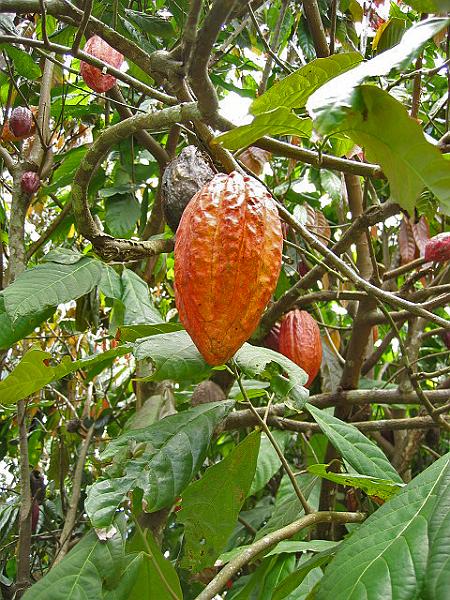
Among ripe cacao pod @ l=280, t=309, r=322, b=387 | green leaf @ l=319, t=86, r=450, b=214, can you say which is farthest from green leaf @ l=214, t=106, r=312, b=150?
ripe cacao pod @ l=280, t=309, r=322, b=387

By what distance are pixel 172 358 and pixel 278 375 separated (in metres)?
0.18

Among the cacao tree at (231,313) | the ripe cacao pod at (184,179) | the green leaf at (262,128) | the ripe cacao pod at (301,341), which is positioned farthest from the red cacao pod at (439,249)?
the green leaf at (262,128)

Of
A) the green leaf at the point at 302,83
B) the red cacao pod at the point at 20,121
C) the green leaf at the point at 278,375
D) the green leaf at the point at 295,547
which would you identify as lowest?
the green leaf at the point at 295,547

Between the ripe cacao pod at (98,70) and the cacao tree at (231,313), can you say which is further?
the ripe cacao pod at (98,70)

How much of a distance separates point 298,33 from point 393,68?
62.1 inches

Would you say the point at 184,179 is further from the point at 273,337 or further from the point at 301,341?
the point at 273,337

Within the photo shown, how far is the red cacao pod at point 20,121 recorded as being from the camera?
172 cm

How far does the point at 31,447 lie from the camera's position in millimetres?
2551

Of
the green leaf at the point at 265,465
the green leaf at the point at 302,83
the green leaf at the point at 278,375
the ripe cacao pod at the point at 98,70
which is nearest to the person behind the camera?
the green leaf at the point at 302,83

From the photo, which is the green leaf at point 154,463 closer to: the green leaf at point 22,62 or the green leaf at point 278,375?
the green leaf at point 278,375

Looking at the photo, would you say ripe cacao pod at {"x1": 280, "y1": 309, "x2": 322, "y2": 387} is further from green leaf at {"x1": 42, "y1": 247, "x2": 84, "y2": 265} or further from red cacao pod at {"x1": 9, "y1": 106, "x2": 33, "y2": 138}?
red cacao pod at {"x1": 9, "y1": 106, "x2": 33, "y2": 138}

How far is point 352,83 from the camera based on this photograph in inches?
19.6

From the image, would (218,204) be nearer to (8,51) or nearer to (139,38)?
(139,38)

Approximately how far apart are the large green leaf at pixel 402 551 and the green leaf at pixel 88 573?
274 mm
